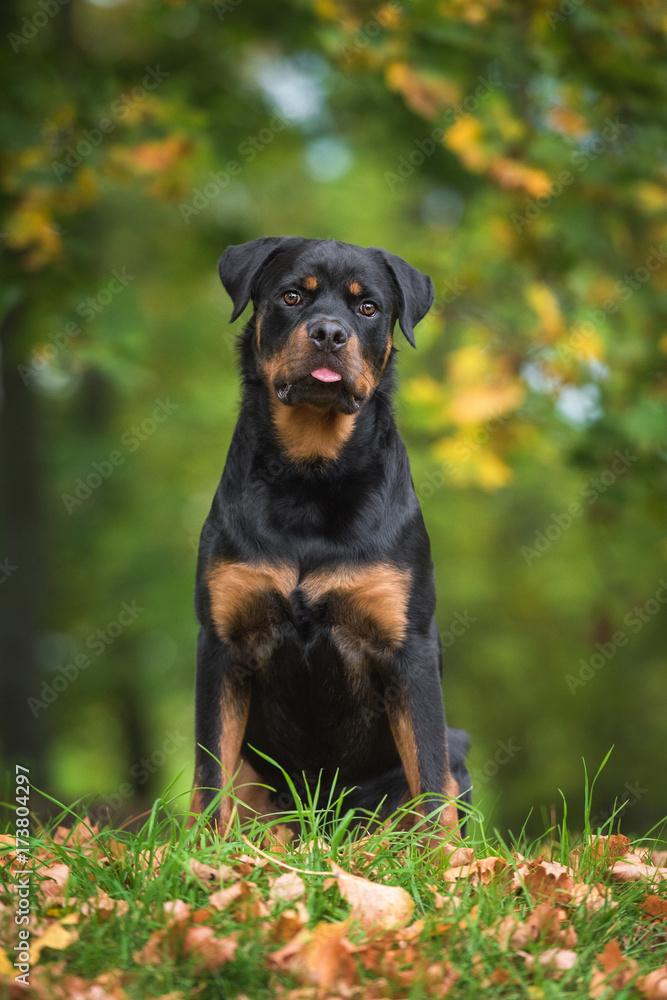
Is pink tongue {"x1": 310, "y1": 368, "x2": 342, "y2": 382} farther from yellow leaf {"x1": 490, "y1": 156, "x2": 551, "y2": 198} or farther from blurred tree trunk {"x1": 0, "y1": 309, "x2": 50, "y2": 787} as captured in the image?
blurred tree trunk {"x1": 0, "y1": 309, "x2": 50, "y2": 787}

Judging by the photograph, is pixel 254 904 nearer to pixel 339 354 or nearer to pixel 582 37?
pixel 339 354

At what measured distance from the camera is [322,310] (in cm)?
401

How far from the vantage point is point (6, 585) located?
8852mm

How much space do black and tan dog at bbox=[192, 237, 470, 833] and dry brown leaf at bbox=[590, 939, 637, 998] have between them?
40.7 inches

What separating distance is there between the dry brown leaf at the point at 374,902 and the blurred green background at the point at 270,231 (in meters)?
1.17

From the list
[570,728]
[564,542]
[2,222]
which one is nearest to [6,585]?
[2,222]

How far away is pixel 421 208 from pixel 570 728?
30.5ft

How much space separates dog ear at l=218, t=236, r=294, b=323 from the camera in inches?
166

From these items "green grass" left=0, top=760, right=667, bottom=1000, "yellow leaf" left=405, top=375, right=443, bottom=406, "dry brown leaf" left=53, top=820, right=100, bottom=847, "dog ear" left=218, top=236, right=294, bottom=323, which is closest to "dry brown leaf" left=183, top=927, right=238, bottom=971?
"green grass" left=0, top=760, right=667, bottom=1000

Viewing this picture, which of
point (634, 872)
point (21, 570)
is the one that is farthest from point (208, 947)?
point (21, 570)

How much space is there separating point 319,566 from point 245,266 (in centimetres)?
138

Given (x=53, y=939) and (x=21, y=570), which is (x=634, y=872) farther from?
(x=21, y=570)

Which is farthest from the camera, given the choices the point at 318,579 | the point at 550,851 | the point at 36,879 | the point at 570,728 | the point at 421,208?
the point at 421,208

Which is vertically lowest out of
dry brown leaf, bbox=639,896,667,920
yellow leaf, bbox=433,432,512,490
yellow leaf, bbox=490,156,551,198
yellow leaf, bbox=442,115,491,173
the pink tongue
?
yellow leaf, bbox=433,432,512,490
